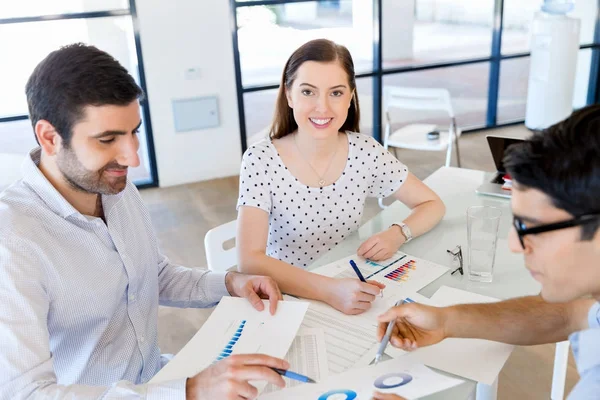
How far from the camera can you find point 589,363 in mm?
1049

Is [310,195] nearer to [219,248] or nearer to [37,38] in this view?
[219,248]

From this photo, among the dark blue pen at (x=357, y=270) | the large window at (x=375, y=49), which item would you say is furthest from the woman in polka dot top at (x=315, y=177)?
the large window at (x=375, y=49)

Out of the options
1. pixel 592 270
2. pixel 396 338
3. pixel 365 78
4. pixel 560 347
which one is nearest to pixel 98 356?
pixel 396 338

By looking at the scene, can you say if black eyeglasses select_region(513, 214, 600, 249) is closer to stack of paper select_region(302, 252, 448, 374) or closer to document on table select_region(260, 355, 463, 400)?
document on table select_region(260, 355, 463, 400)

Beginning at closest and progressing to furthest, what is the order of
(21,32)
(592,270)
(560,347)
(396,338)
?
(592,270), (396,338), (560,347), (21,32)

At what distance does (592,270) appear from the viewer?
3.18 ft

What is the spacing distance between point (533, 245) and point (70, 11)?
14.1 feet

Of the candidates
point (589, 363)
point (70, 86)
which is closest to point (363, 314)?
point (589, 363)

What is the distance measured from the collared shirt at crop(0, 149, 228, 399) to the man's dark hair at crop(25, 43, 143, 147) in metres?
0.15

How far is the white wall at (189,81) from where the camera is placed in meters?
4.49

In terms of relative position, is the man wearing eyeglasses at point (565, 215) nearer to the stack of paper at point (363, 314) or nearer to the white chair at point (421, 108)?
the stack of paper at point (363, 314)

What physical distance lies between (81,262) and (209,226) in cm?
277

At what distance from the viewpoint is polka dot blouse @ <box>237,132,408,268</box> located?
1927 mm

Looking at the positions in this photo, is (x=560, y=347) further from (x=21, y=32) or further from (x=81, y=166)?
(x=21, y=32)
